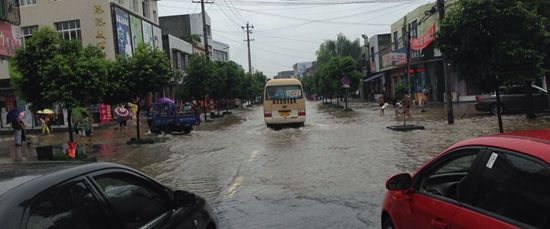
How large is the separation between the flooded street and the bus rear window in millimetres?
4205

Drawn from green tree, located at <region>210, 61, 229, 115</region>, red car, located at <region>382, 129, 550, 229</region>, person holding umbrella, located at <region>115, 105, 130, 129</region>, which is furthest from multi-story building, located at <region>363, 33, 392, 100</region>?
red car, located at <region>382, 129, 550, 229</region>

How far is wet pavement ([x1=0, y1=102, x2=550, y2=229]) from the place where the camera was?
8148mm

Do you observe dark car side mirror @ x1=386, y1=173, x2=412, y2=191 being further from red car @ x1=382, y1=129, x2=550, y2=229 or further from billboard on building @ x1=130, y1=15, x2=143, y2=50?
billboard on building @ x1=130, y1=15, x2=143, y2=50

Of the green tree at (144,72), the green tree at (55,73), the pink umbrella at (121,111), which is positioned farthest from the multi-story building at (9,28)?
the pink umbrella at (121,111)

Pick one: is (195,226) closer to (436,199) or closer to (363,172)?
(436,199)

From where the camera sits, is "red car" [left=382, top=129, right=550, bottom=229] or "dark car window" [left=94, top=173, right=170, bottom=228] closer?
"red car" [left=382, top=129, right=550, bottom=229]

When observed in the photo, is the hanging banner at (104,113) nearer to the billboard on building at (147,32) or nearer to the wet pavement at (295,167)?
the billboard on building at (147,32)

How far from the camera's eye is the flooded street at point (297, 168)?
812cm

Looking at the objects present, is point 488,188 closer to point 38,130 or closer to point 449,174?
point 449,174

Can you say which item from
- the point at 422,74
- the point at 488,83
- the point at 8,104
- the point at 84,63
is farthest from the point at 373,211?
the point at 422,74

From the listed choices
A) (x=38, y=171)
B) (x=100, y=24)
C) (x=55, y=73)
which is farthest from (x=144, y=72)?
(x=38, y=171)

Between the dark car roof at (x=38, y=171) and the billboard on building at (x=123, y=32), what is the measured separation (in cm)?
3540

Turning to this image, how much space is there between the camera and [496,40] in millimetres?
14328

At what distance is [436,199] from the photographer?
4180mm
